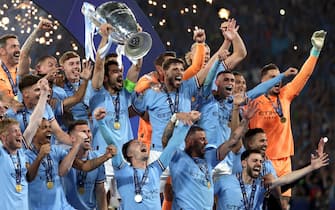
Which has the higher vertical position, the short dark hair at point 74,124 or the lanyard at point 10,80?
the lanyard at point 10,80

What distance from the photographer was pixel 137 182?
6727 millimetres

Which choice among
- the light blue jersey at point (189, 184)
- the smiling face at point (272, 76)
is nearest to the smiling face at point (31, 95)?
the light blue jersey at point (189, 184)

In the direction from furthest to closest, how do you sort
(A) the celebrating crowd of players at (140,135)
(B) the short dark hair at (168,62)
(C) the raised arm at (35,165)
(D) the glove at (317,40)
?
(D) the glove at (317,40) → (B) the short dark hair at (168,62) → (A) the celebrating crowd of players at (140,135) → (C) the raised arm at (35,165)

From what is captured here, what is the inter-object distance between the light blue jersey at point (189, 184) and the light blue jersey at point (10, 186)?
1162 millimetres

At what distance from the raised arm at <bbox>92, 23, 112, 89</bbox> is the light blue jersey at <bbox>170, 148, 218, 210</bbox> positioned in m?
0.70

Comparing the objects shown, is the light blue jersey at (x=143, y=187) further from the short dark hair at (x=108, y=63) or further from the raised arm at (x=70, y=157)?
the short dark hair at (x=108, y=63)

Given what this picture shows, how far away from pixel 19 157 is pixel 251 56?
5.14 m

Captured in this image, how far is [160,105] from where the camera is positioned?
728 cm

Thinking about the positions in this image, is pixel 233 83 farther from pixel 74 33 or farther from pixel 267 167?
pixel 74 33

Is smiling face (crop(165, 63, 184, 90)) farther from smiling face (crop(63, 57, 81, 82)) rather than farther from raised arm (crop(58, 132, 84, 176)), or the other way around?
raised arm (crop(58, 132, 84, 176))

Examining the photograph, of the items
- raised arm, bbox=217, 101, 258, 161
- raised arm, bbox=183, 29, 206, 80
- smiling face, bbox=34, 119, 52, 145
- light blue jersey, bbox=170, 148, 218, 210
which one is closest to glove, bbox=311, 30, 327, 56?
raised arm, bbox=183, 29, 206, 80

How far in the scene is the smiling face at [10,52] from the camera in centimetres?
712

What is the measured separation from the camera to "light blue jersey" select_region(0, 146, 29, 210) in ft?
19.9

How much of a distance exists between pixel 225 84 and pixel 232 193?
758 mm
